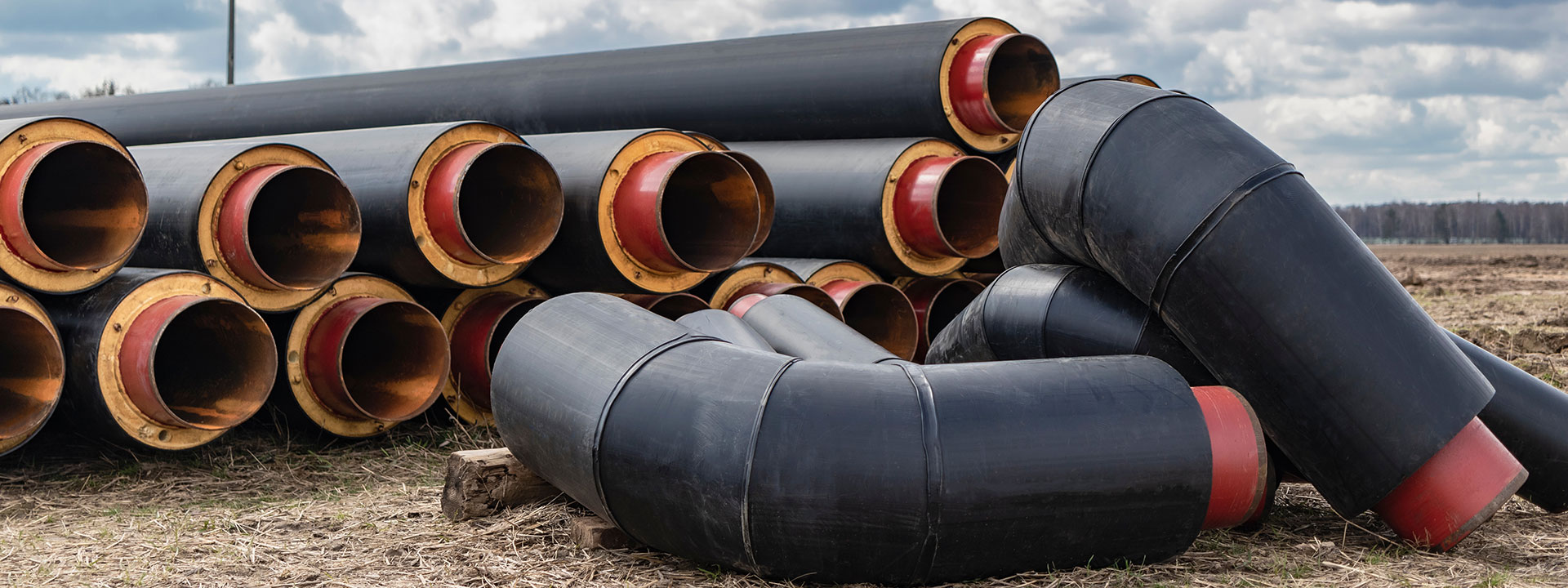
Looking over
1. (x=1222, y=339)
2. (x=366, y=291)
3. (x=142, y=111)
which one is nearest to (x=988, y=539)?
(x=1222, y=339)

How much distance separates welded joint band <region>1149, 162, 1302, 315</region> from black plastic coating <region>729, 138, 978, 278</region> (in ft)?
9.37

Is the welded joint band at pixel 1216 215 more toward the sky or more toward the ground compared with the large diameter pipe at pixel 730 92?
more toward the ground

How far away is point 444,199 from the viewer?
4844 millimetres

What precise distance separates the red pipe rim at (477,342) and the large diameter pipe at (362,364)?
0.51 feet

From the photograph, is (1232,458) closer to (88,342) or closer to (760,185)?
(760,185)

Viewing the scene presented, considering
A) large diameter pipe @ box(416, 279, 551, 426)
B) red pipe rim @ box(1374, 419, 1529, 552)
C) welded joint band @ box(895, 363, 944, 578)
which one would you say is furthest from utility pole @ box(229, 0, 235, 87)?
red pipe rim @ box(1374, 419, 1529, 552)

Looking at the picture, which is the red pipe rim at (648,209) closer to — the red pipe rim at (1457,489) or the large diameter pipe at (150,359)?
the large diameter pipe at (150,359)

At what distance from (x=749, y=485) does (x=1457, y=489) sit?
6.48 ft

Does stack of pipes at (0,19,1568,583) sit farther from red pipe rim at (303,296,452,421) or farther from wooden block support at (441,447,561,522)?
wooden block support at (441,447,561,522)

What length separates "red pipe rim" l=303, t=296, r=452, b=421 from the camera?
4.74 metres

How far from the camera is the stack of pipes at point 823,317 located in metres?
2.85

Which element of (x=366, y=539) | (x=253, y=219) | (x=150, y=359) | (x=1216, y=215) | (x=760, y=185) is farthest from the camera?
(x=760, y=185)

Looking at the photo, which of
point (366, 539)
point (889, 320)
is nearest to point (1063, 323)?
point (366, 539)

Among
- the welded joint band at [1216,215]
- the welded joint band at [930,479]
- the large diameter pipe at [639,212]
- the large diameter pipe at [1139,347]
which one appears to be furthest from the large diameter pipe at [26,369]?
the welded joint band at [1216,215]
